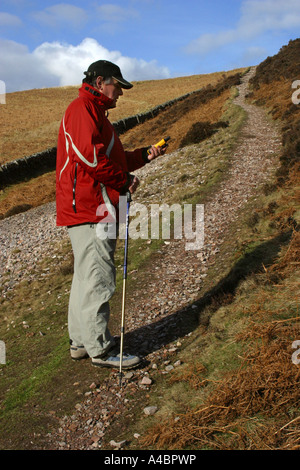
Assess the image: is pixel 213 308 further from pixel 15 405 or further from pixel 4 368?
pixel 4 368

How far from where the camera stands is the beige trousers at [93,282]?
14.9ft

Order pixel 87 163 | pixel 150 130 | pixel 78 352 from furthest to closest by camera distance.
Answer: pixel 150 130
pixel 78 352
pixel 87 163

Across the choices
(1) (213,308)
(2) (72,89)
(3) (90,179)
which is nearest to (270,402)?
(1) (213,308)

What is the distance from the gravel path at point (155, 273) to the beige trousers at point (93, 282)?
1.92ft

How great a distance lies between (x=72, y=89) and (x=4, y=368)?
3054 inches

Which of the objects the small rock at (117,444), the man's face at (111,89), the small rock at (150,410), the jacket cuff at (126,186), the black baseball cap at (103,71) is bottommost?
the small rock at (117,444)

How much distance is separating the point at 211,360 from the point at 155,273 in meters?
3.54

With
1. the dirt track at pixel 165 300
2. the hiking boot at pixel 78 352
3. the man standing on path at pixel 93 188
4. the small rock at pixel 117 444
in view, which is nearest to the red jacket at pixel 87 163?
the man standing on path at pixel 93 188

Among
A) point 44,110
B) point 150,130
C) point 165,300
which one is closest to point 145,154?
point 165,300

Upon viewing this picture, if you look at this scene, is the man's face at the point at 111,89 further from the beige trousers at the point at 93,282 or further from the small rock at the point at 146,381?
the small rock at the point at 146,381

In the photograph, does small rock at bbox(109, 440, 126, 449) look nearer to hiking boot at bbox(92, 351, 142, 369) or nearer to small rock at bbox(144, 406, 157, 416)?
small rock at bbox(144, 406, 157, 416)

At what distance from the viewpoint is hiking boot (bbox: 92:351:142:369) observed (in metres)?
4.74

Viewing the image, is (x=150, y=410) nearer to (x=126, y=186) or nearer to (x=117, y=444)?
(x=117, y=444)

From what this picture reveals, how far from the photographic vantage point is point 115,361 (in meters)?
4.76
